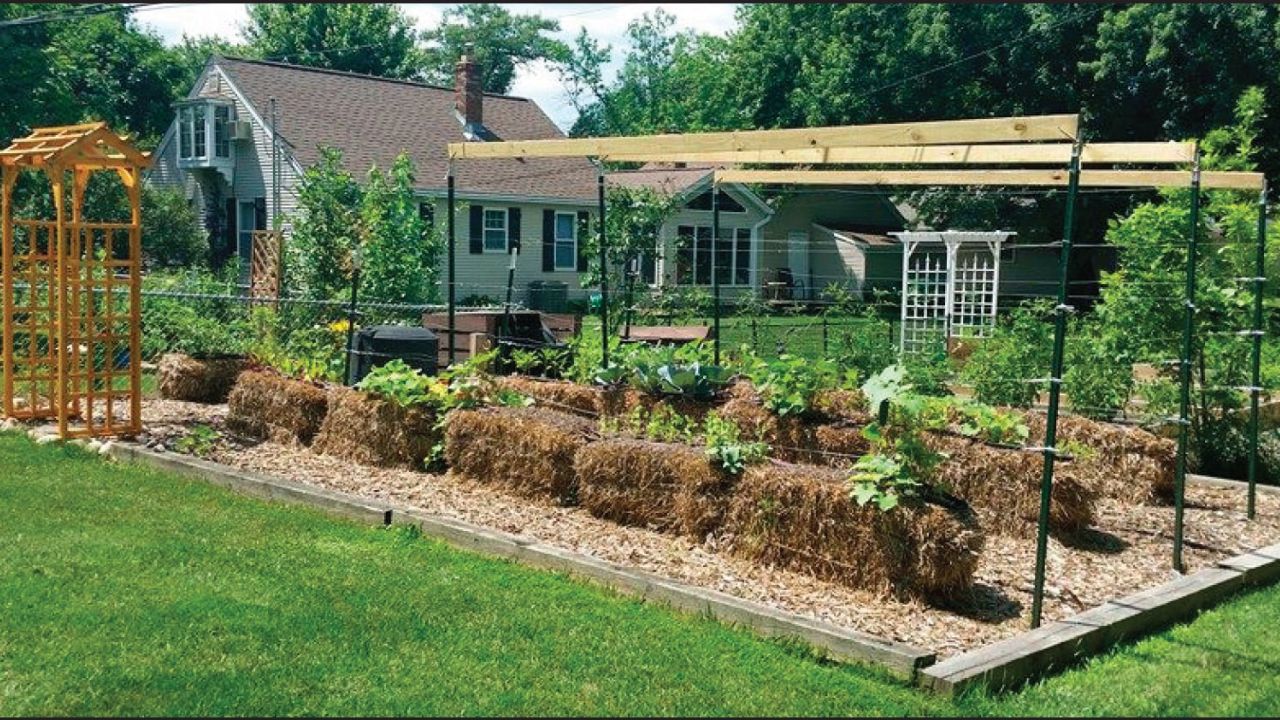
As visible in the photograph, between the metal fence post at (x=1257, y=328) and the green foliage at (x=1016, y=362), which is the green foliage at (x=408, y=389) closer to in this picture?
the green foliage at (x=1016, y=362)

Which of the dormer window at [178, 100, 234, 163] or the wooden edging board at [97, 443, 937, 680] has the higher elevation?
the dormer window at [178, 100, 234, 163]

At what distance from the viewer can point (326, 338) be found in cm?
1327

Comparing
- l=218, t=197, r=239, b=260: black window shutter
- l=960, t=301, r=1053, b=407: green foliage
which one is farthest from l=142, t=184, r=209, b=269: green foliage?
l=960, t=301, r=1053, b=407: green foliage

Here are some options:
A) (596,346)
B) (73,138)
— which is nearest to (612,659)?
(596,346)

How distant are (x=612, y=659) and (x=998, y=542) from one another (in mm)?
3140

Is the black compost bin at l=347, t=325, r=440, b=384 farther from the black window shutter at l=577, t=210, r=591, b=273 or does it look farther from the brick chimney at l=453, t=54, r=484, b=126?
the brick chimney at l=453, t=54, r=484, b=126

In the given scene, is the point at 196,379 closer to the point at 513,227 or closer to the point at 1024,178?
the point at 1024,178

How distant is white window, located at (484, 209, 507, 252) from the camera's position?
93.1 ft

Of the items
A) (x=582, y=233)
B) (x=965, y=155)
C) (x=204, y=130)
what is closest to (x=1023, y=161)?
(x=965, y=155)

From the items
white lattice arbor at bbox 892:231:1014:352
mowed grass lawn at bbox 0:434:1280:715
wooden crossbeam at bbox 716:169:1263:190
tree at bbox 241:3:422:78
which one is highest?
tree at bbox 241:3:422:78

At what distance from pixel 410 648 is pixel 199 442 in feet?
17.2

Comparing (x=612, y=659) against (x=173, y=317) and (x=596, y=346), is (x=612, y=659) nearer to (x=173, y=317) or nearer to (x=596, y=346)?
(x=596, y=346)

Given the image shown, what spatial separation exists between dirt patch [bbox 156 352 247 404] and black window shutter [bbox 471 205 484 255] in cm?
1621

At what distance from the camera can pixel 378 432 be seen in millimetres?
8906
